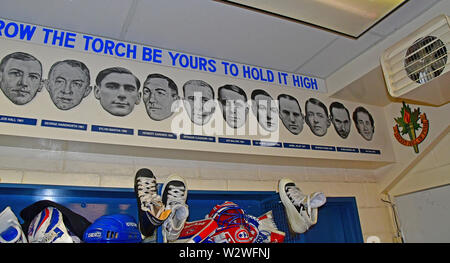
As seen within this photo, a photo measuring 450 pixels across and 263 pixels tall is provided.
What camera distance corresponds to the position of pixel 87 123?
1.30 meters

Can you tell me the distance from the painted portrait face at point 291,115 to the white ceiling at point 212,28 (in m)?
0.22

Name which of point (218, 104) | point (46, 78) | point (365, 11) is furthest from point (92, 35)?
point (365, 11)

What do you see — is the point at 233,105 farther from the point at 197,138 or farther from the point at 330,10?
the point at 330,10

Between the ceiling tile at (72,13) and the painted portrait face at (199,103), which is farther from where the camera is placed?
the painted portrait face at (199,103)

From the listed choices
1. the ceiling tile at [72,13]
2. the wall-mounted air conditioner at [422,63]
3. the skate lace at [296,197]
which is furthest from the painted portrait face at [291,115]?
the ceiling tile at [72,13]

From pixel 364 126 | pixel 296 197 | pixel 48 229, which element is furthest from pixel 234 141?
pixel 364 126

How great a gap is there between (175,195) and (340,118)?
1.19m

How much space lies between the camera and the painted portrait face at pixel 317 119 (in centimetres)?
183

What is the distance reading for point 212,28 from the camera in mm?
1521

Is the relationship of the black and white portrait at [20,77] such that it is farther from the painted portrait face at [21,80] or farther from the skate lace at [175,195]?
the skate lace at [175,195]

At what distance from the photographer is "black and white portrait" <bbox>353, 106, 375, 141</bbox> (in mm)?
1997

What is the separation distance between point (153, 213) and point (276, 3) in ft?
3.04

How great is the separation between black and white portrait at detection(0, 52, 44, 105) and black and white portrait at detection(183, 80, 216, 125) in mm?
623

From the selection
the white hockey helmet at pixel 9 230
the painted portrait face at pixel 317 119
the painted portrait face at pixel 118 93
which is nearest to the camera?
the white hockey helmet at pixel 9 230
